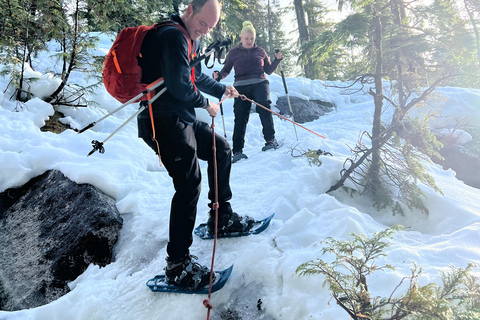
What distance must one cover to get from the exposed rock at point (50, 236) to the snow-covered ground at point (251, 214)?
0.59 ft

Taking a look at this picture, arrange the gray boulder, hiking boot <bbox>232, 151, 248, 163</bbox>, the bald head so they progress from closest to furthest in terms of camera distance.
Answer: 1. the bald head
2. hiking boot <bbox>232, 151, 248, 163</bbox>
3. the gray boulder

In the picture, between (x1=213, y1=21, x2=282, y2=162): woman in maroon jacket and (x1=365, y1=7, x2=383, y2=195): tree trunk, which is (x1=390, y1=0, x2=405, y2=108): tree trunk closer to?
(x1=365, y1=7, x2=383, y2=195): tree trunk

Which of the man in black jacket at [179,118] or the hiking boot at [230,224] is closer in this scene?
the man in black jacket at [179,118]

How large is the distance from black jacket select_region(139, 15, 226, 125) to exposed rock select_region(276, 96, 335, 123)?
858cm

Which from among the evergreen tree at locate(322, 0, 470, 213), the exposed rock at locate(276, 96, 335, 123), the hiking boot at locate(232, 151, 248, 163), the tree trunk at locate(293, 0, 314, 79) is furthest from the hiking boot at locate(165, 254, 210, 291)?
the tree trunk at locate(293, 0, 314, 79)

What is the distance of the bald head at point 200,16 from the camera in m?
2.19

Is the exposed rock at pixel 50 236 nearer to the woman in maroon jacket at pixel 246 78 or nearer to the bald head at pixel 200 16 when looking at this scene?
the bald head at pixel 200 16

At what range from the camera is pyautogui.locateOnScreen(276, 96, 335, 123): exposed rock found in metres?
10.8

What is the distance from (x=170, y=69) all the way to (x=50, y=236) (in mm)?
2845

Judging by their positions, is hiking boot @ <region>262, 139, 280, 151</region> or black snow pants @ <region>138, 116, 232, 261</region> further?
hiking boot @ <region>262, 139, 280, 151</region>

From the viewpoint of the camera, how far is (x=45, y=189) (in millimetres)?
4191

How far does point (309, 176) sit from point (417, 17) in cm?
344

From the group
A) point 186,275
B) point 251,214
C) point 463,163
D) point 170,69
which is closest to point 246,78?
point 251,214

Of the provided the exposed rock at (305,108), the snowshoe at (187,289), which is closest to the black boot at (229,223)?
the snowshoe at (187,289)
